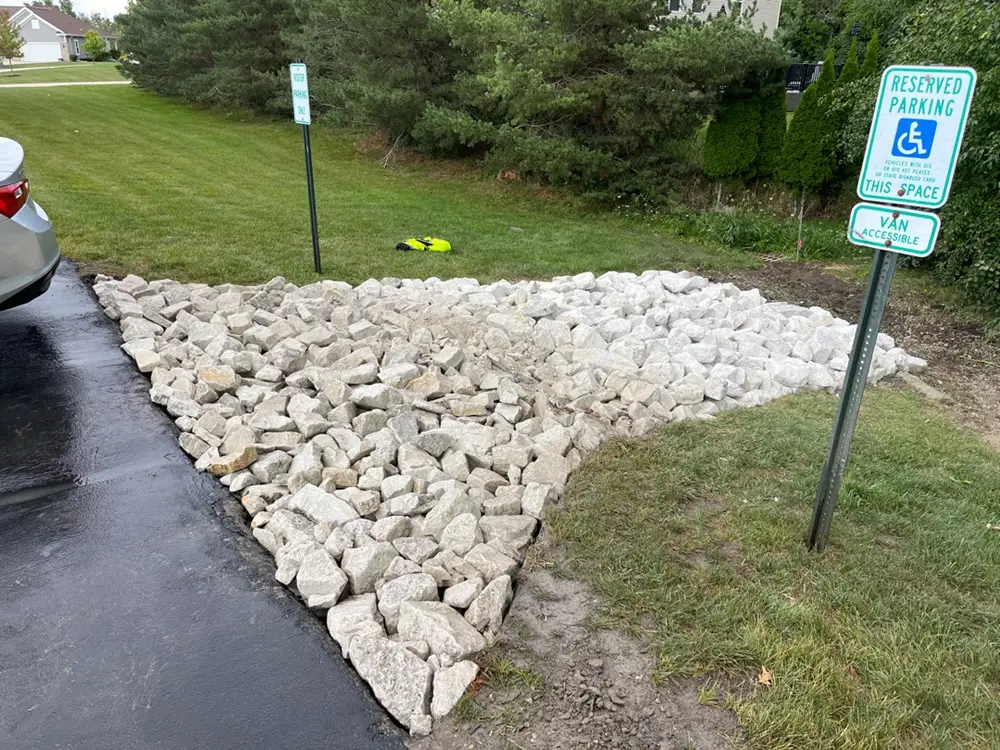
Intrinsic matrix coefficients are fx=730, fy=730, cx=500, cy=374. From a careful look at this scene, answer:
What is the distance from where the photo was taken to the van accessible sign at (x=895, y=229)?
248 cm

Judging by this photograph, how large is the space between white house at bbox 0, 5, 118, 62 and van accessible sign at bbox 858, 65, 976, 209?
82747 mm

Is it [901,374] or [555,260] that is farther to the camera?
[555,260]

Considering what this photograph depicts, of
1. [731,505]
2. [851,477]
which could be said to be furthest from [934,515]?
[731,505]

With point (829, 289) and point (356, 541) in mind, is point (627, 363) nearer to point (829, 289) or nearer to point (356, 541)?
point (356, 541)

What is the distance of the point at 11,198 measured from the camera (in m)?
4.32

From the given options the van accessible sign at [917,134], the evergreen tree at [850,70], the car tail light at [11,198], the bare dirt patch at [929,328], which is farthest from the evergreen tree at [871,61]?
the car tail light at [11,198]

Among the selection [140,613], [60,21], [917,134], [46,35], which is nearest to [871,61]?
[917,134]

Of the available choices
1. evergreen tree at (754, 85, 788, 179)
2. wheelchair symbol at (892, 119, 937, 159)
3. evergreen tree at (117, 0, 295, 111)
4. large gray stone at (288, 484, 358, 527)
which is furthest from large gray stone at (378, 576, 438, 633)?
evergreen tree at (117, 0, 295, 111)

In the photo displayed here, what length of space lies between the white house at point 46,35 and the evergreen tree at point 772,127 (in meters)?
76.4

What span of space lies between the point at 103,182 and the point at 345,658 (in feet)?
33.0

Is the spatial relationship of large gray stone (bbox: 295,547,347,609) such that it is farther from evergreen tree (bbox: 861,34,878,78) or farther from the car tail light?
evergreen tree (bbox: 861,34,878,78)

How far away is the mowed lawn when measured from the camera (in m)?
7.29

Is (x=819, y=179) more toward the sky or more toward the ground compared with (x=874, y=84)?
more toward the ground

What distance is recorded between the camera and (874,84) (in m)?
8.37
